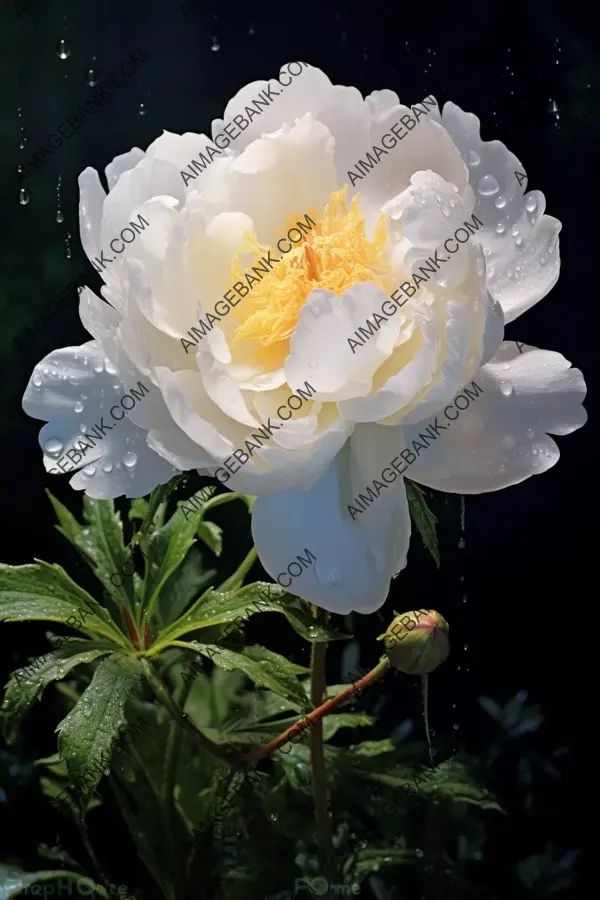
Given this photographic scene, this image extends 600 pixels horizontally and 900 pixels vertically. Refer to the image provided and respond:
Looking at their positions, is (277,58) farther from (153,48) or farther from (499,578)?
(499,578)

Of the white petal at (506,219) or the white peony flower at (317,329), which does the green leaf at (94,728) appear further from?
the white petal at (506,219)

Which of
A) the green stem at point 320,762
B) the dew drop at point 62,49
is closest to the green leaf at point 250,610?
the green stem at point 320,762

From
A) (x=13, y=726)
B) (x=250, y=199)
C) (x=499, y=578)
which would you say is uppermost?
(x=250, y=199)

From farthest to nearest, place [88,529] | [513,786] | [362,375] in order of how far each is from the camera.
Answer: [513,786], [88,529], [362,375]

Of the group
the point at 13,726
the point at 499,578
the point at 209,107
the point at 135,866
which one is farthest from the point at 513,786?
the point at 209,107

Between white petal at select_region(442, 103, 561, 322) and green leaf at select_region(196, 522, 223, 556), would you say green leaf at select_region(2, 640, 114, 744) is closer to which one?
green leaf at select_region(196, 522, 223, 556)

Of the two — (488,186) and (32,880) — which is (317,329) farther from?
(32,880)

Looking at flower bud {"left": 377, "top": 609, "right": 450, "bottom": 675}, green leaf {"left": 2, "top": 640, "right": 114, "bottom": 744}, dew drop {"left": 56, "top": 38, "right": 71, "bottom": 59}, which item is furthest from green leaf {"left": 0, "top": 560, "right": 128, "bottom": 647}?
dew drop {"left": 56, "top": 38, "right": 71, "bottom": 59}
